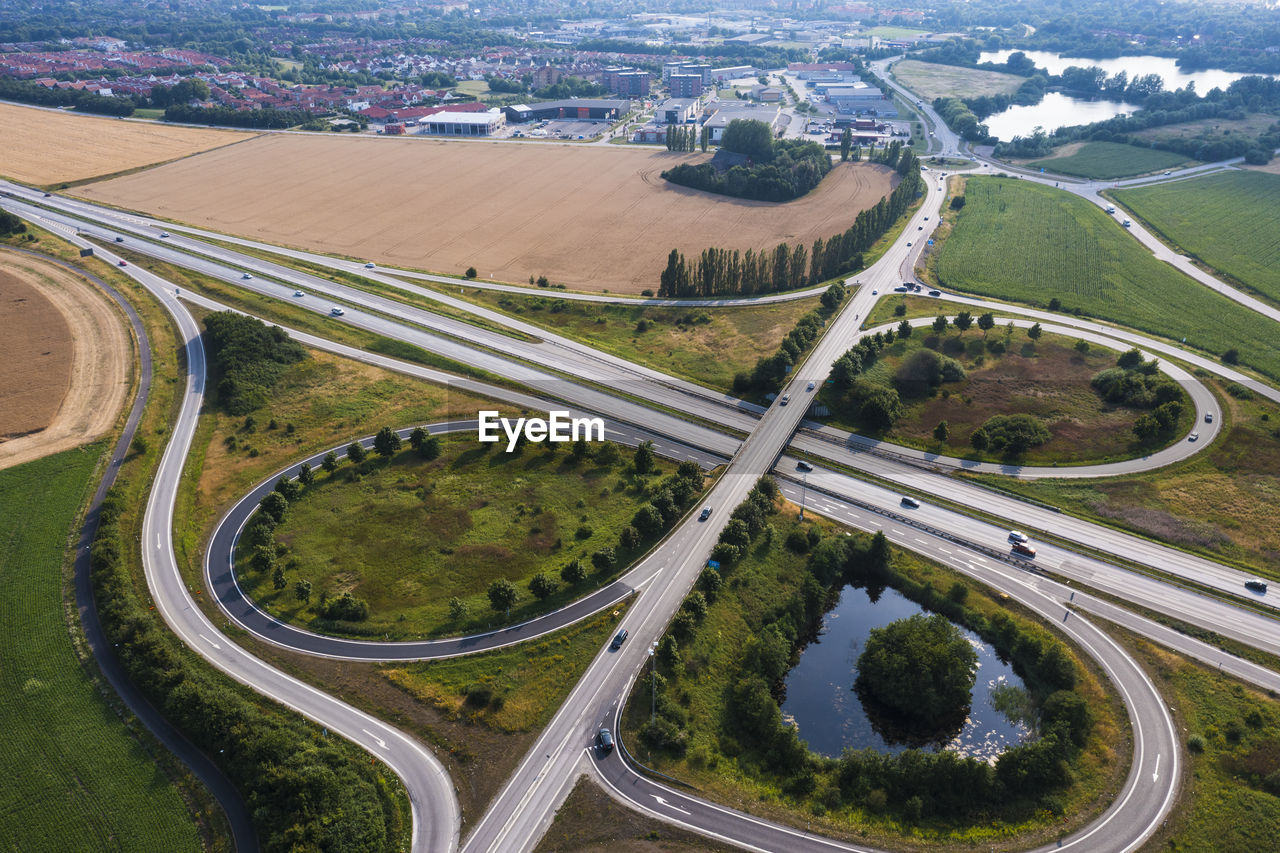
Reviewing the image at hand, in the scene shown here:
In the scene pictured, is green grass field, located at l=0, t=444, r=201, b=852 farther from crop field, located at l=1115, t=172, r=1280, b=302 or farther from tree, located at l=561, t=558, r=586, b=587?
crop field, located at l=1115, t=172, r=1280, b=302

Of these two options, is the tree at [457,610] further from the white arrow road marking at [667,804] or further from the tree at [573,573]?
the white arrow road marking at [667,804]

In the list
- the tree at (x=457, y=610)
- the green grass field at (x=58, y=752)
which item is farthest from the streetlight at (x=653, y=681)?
the green grass field at (x=58, y=752)

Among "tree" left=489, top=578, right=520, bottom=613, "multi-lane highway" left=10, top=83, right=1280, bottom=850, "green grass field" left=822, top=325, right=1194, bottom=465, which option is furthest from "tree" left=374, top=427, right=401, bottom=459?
"green grass field" left=822, top=325, right=1194, bottom=465

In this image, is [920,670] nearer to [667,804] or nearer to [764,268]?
[667,804]

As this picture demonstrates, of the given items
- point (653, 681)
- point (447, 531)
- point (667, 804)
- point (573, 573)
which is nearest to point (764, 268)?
point (447, 531)

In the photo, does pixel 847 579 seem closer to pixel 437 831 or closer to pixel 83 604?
pixel 437 831

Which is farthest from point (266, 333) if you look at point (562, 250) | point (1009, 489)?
point (1009, 489)
